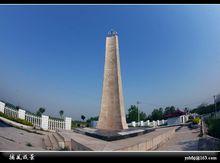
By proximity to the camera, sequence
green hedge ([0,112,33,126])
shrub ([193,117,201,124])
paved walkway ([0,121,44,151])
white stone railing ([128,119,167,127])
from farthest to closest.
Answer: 1. white stone railing ([128,119,167,127])
2. shrub ([193,117,201,124])
3. green hedge ([0,112,33,126])
4. paved walkway ([0,121,44,151])

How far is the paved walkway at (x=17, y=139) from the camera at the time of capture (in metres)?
2.42

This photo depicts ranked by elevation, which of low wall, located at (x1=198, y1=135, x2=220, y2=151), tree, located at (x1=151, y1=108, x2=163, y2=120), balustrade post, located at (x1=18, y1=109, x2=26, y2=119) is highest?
balustrade post, located at (x1=18, y1=109, x2=26, y2=119)

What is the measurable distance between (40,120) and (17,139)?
369mm

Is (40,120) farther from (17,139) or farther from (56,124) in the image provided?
(17,139)

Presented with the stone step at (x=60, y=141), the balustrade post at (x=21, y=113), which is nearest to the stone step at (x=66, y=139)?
the stone step at (x=60, y=141)

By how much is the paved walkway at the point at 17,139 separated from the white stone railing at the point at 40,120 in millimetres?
155

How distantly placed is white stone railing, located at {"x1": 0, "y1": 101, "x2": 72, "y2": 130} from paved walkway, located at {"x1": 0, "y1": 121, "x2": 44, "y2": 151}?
155 millimetres

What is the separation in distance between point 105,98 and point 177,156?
14.1ft

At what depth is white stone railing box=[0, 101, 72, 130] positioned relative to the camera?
2.68 metres

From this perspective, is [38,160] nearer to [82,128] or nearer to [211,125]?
[82,128]

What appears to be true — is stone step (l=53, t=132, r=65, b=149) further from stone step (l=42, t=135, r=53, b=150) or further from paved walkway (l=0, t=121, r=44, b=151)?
paved walkway (l=0, t=121, r=44, b=151)

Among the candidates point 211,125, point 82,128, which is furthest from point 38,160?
point 211,125

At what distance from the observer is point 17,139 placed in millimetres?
2600

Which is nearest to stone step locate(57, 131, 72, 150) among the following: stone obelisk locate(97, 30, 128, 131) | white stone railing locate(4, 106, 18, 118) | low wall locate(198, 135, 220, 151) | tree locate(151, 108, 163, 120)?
white stone railing locate(4, 106, 18, 118)
